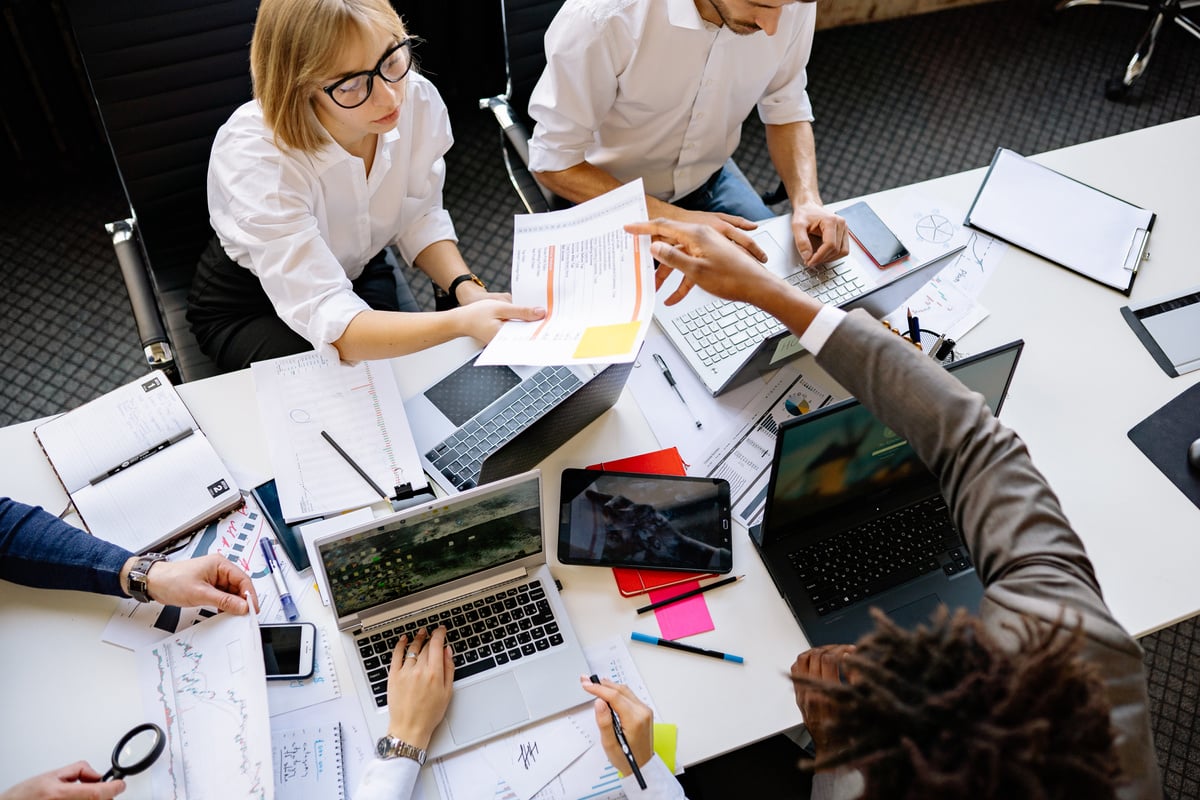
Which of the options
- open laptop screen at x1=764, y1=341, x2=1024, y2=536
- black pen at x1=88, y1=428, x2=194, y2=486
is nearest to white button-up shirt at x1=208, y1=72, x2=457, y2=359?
black pen at x1=88, y1=428, x2=194, y2=486

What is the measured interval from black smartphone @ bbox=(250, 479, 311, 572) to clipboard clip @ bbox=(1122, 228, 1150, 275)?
5.36 ft

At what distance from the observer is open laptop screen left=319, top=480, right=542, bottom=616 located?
1199mm

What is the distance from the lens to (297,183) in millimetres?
1510

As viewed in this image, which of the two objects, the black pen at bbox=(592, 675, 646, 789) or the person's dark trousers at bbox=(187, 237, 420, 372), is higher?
the person's dark trousers at bbox=(187, 237, 420, 372)

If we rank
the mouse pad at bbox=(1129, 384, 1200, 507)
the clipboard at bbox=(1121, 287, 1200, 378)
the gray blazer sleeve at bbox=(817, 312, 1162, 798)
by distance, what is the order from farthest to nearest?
the clipboard at bbox=(1121, 287, 1200, 378) → the mouse pad at bbox=(1129, 384, 1200, 507) → the gray blazer sleeve at bbox=(817, 312, 1162, 798)

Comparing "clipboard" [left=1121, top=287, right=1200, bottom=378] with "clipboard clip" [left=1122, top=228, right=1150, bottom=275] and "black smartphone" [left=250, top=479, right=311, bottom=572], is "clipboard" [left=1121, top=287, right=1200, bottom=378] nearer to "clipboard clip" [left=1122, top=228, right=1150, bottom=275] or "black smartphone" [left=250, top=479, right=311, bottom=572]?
"clipboard clip" [left=1122, top=228, right=1150, bottom=275]

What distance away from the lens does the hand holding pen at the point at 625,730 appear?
3.96 feet

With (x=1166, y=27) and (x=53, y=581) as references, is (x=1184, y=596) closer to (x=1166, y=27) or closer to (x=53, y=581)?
(x=53, y=581)

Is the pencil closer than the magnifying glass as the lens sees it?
No

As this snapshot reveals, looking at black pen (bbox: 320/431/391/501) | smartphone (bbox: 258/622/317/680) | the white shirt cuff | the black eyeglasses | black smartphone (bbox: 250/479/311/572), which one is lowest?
smartphone (bbox: 258/622/317/680)

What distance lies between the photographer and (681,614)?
1.39 metres

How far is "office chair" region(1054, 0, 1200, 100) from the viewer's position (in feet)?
9.45

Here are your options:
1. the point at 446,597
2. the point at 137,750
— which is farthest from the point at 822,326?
the point at 137,750

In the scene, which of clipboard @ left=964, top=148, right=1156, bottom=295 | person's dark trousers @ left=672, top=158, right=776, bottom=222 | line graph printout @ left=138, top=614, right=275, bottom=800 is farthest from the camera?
person's dark trousers @ left=672, top=158, right=776, bottom=222
